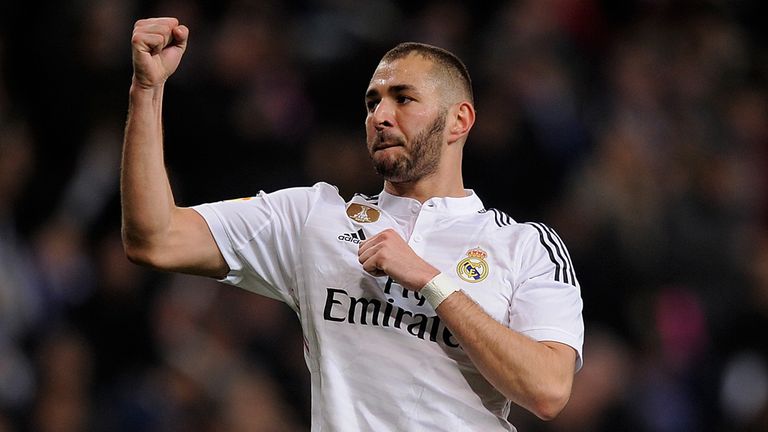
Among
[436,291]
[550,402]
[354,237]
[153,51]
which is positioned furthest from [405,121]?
[550,402]

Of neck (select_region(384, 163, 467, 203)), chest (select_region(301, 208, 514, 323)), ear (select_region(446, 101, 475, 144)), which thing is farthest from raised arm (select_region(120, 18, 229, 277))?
ear (select_region(446, 101, 475, 144))

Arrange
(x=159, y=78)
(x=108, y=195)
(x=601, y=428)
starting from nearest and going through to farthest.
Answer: (x=159, y=78) → (x=601, y=428) → (x=108, y=195)

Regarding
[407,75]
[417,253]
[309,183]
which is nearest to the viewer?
[417,253]

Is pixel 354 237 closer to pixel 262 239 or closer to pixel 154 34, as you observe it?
pixel 262 239

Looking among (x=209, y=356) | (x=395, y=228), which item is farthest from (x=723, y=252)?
(x=395, y=228)

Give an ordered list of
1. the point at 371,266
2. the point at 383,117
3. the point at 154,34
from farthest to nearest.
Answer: the point at 383,117, the point at 371,266, the point at 154,34

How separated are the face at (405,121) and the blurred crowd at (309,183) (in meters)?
3.34

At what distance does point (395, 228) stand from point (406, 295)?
0.32m

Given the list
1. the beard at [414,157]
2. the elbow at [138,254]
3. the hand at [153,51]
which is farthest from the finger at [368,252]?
the hand at [153,51]

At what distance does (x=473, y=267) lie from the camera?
4312 millimetres

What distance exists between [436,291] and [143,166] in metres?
1.01

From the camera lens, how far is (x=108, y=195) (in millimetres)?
8633

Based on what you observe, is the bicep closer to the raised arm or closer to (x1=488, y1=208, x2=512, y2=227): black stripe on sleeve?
the raised arm

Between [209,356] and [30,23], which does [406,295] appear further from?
[30,23]
